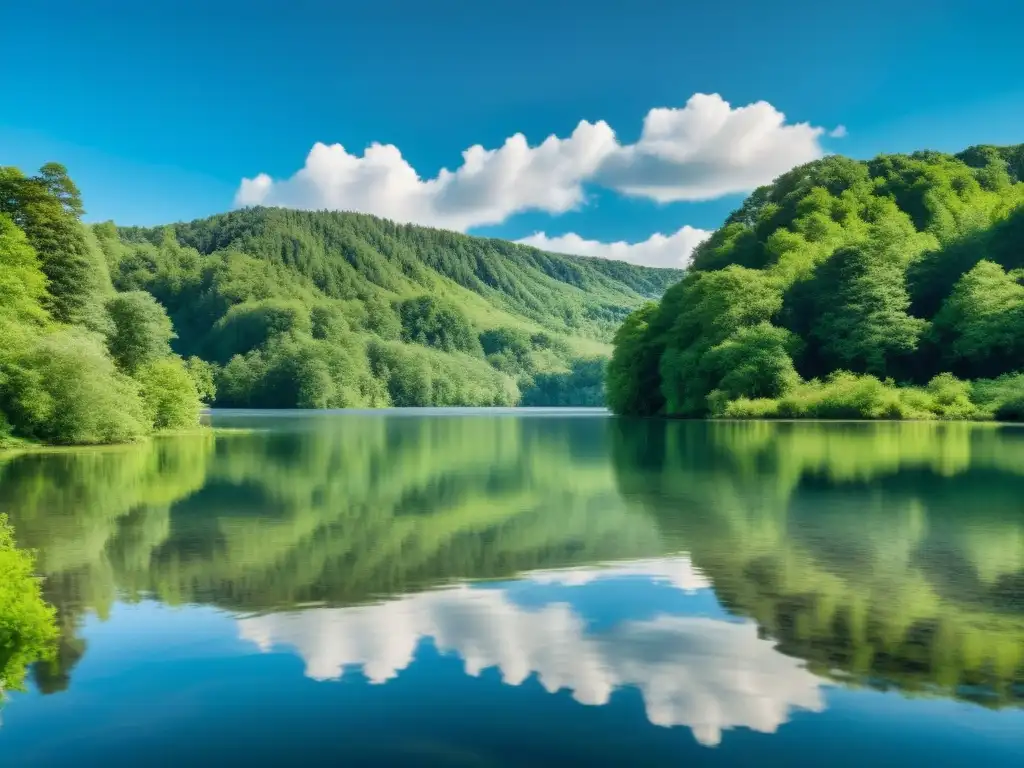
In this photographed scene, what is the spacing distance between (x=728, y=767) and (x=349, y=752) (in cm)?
268

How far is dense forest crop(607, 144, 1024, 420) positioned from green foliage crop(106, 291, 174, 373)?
45.1 meters

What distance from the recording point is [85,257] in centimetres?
5556

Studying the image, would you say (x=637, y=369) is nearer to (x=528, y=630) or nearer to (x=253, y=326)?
(x=528, y=630)

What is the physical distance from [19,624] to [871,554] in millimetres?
11651

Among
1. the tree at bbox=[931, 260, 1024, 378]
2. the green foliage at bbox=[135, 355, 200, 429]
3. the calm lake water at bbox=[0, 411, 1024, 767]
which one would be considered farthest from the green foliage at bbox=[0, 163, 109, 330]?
the tree at bbox=[931, 260, 1024, 378]

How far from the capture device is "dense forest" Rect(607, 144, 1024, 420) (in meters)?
71.6

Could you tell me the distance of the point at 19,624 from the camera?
823cm

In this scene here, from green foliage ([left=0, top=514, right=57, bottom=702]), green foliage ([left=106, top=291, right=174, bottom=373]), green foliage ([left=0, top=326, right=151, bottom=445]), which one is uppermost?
green foliage ([left=106, top=291, right=174, bottom=373])

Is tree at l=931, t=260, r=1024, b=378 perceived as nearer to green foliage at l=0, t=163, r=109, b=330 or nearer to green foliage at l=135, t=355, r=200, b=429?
green foliage at l=135, t=355, r=200, b=429

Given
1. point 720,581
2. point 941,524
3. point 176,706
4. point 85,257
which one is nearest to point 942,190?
point 85,257

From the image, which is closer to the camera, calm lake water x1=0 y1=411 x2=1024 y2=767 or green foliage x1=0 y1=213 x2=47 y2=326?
calm lake water x1=0 y1=411 x2=1024 y2=767

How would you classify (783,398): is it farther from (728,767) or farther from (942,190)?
(728,767)

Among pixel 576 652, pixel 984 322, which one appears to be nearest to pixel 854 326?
pixel 984 322

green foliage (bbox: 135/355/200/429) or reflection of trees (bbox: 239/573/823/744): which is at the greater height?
green foliage (bbox: 135/355/200/429)
